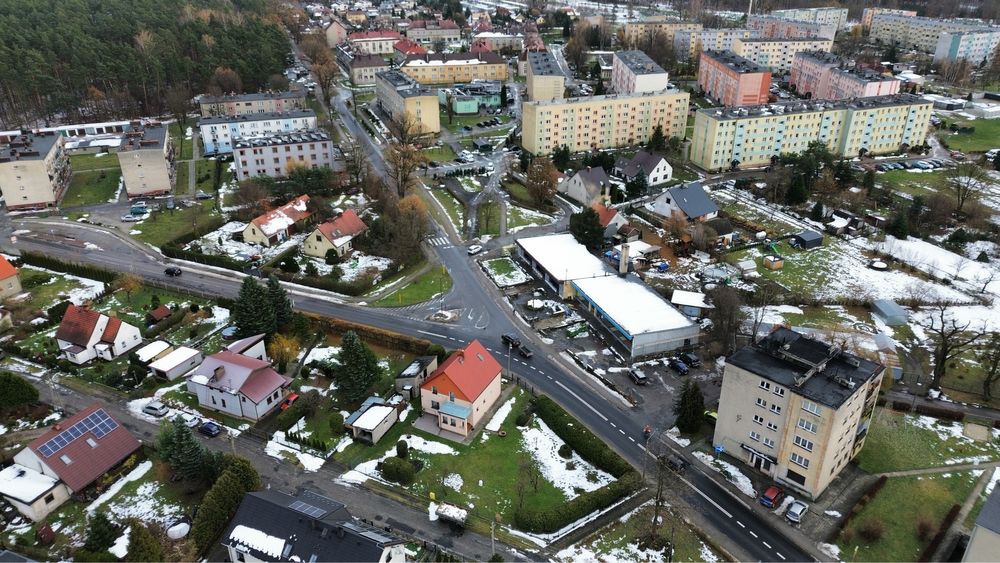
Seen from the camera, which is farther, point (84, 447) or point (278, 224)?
point (278, 224)

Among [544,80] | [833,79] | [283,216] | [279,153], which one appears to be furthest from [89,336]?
[833,79]

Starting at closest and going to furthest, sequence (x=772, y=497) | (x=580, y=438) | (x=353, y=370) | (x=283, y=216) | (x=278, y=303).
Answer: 1. (x=772, y=497)
2. (x=580, y=438)
3. (x=353, y=370)
4. (x=278, y=303)
5. (x=283, y=216)

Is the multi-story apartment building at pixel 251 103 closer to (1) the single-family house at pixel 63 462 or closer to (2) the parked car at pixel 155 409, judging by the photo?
(2) the parked car at pixel 155 409

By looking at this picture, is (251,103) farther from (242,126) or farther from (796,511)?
(796,511)

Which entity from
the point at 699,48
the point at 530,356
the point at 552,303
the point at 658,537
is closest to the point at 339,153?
the point at 552,303

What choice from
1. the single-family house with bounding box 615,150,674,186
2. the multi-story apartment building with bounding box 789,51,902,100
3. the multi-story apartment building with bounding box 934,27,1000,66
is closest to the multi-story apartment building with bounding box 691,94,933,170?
the single-family house with bounding box 615,150,674,186

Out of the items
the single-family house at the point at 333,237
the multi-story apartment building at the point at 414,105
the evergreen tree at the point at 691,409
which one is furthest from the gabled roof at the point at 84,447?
the multi-story apartment building at the point at 414,105
